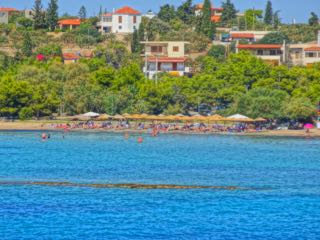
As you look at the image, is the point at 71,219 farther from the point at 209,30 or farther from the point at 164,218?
the point at 209,30

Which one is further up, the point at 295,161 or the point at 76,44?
the point at 76,44

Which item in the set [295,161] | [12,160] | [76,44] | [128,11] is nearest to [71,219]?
[12,160]

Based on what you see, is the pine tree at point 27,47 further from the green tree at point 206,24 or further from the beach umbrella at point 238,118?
the beach umbrella at point 238,118

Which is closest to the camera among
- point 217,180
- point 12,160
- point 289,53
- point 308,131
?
point 217,180

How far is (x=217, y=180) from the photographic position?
72.1 m

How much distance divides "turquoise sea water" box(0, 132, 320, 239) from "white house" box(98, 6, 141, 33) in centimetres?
7959

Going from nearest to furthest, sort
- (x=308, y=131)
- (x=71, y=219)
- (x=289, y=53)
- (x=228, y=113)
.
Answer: (x=71, y=219) < (x=308, y=131) < (x=228, y=113) < (x=289, y=53)

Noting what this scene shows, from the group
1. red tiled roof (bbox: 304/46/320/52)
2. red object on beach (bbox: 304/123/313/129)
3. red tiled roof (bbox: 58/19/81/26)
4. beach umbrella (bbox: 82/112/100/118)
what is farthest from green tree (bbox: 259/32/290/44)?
beach umbrella (bbox: 82/112/100/118)

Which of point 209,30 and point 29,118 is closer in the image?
point 29,118

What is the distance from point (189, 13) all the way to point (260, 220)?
136680 mm

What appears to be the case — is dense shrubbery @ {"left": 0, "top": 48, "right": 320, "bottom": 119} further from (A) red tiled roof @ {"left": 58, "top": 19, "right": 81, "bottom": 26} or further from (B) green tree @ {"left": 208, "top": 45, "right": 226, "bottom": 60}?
(A) red tiled roof @ {"left": 58, "top": 19, "right": 81, "bottom": 26}

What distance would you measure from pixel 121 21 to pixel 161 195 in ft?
390

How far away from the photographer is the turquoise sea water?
5241 centimetres

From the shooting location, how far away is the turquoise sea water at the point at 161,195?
5241 centimetres
